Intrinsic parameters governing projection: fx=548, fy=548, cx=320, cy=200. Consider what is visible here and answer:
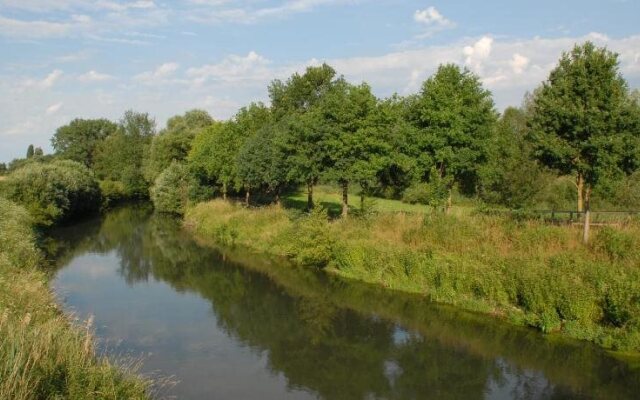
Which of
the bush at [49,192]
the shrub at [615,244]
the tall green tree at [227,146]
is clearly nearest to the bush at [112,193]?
the bush at [49,192]

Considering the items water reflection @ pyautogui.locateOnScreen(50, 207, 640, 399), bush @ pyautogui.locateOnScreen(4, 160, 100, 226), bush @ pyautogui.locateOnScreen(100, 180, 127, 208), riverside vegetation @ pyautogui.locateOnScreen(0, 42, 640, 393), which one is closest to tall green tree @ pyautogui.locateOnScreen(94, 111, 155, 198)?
bush @ pyautogui.locateOnScreen(100, 180, 127, 208)

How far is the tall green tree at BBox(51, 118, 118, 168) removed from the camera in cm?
11406

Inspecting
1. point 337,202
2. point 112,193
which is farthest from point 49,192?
point 112,193

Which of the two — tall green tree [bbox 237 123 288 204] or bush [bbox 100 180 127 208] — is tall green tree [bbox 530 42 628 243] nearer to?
tall green tree [bbox 237 123 288 204]

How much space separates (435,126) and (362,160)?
5228 mm

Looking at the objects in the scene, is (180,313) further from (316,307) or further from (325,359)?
(325,359)

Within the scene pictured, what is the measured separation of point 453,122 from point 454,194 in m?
23.5

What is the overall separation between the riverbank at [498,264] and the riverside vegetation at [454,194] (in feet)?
0.24

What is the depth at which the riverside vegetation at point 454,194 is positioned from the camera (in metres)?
21.7

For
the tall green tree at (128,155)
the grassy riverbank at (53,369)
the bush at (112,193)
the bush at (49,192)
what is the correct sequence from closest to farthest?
the grassy riverbank at (53,369), the bush at (49,192), the bush at (112,193), the tall green tree at (128,155)

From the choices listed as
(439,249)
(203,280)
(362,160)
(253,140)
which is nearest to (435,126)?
(362,160)

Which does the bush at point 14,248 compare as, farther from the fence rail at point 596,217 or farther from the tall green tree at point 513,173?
the fence rail at point 596,217

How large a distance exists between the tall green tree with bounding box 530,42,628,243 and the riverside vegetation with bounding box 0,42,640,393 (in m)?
0.06

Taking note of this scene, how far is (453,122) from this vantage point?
32.6 metres
